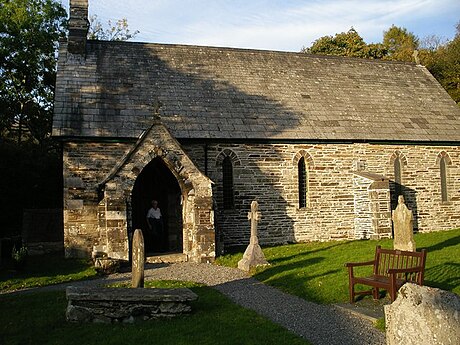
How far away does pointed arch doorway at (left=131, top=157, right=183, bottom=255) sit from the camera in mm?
17859

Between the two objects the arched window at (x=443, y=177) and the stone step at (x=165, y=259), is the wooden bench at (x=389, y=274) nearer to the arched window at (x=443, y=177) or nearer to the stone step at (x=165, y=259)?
the stone step at (x=165, y=259)

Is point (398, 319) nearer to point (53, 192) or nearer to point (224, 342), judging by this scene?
point (224, 342)

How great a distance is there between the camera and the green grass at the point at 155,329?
24.5 ft

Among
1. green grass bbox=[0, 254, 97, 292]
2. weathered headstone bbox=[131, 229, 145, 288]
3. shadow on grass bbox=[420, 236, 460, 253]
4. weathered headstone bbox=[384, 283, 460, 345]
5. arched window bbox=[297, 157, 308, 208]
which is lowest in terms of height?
green grass bbox=[0, 254, 97, 292]

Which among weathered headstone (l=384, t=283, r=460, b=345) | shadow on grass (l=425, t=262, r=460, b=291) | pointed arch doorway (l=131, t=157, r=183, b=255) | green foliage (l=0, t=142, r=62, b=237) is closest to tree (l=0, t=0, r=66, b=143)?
green foliage (l=0, t=142, r=62, b=237)

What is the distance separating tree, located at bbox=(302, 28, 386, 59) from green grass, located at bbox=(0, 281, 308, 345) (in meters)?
34.3

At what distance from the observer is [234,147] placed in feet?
61.8

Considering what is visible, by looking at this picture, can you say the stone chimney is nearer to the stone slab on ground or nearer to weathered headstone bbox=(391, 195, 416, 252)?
the stone slab on ground

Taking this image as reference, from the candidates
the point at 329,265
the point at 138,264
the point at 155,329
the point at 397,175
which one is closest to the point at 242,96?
the point at 397,175

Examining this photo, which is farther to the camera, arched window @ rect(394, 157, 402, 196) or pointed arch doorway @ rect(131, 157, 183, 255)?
arched window @ rect(394, 157, 402, 196)

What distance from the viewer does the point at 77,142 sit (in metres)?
17.0

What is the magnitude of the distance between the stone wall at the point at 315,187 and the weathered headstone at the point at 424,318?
48.1ft

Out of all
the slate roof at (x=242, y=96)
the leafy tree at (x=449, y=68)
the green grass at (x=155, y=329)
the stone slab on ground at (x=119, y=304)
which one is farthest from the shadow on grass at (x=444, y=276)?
the leafy tree at (x=449, y=68)

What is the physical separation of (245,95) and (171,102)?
346 cm
